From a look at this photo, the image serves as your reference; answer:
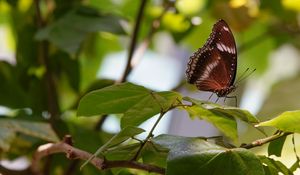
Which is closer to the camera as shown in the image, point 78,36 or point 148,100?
point 148,100

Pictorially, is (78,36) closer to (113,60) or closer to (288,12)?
(288,12)

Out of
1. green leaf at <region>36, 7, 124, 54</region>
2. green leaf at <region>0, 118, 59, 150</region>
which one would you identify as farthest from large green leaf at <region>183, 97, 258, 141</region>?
green leaf at <region>36, 7, 124, 54</region>

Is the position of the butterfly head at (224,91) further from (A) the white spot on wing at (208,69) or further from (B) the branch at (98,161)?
(B) the branch at (98,161)

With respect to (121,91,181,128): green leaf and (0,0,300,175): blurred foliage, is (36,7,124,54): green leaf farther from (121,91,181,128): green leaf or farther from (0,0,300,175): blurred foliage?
(121,91,181,128): green leaf

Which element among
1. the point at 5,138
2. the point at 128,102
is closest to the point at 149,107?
the point at 128,102

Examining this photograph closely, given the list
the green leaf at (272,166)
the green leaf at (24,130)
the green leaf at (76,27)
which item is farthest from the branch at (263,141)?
the green leaf at (76,27)

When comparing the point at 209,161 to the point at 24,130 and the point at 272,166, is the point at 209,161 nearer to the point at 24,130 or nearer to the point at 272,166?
the point at 272,166

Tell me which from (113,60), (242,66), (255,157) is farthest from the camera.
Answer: (113,60)

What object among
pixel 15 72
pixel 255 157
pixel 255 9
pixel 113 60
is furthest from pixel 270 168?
pixel 113 60
